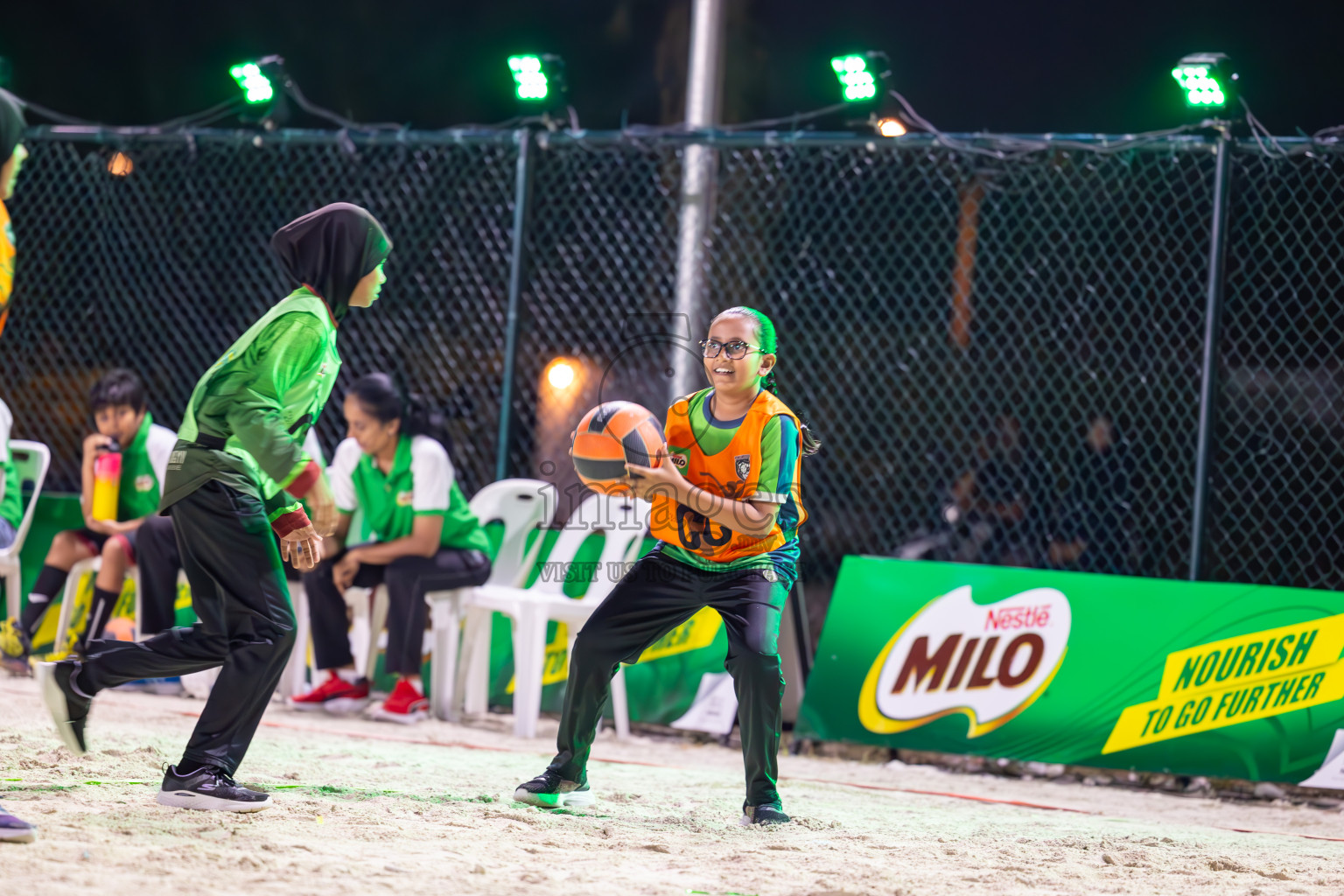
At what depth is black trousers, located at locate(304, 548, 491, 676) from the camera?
6.16m

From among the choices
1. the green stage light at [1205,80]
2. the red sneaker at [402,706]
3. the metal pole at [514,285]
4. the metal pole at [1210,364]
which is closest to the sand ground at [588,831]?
the red sneaker at [402,706]

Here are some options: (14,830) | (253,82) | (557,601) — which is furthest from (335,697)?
(253,82)

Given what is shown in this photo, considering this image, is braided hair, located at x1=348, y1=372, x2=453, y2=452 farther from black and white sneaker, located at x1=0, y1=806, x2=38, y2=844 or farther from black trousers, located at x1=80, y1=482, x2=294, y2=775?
black and white sneaker, located at x1=0, y1=806, x2=38, y2=844

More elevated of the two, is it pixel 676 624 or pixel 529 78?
pixel 529 78

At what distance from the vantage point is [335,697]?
20.5ft

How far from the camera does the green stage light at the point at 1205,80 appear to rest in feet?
18.8

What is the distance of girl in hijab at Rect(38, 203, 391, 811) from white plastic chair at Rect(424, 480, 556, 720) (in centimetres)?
254

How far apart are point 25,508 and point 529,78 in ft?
12.1

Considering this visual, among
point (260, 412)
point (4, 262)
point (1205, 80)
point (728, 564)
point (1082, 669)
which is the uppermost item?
point (1205, 80)

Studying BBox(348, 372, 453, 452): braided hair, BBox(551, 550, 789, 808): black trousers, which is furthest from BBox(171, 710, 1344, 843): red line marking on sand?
BBox(348, 372, 453, 452): braided hair

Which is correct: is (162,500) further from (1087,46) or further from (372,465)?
(1087,46)

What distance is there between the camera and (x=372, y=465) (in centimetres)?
638

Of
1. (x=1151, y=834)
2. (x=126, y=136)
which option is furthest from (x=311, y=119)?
(x=1151, y=834)

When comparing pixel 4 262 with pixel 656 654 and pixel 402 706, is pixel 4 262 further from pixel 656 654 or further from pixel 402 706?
pixel 656 654
